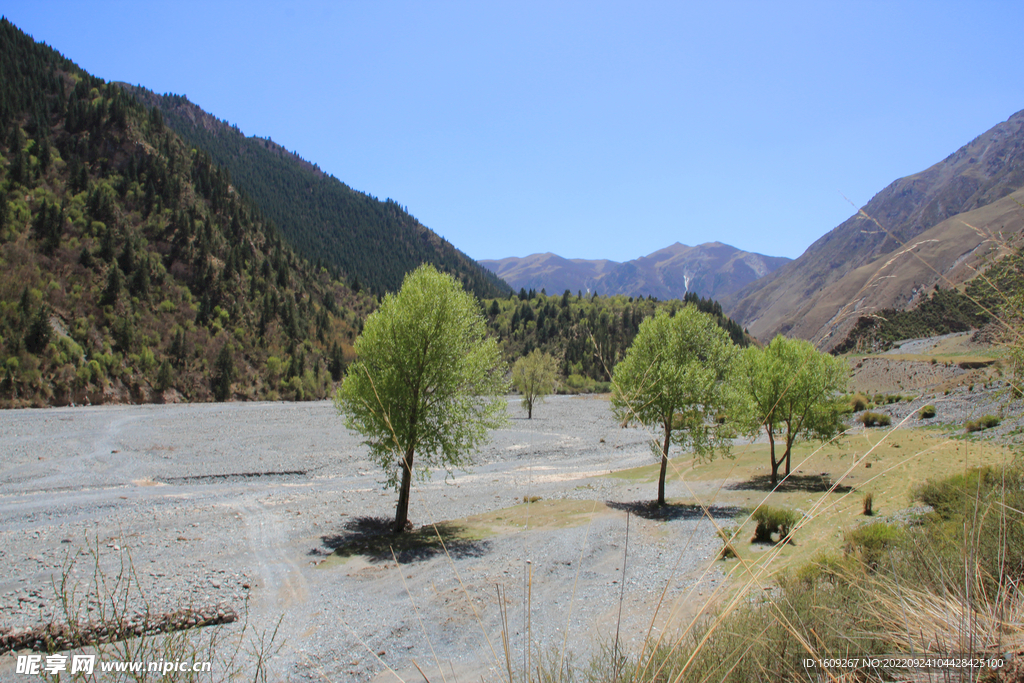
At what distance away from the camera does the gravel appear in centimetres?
879

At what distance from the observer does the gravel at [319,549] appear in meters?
8.79

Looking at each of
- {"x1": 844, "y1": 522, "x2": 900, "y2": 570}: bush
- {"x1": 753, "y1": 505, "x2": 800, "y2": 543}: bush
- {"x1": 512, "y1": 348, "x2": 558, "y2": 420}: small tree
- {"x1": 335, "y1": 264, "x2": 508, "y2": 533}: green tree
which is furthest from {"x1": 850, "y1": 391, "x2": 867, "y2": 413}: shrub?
{"x1": 335, "y1": 264, "x2": 508, "y2": 533}: green tree

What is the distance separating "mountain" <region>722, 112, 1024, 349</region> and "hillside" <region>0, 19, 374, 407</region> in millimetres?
49323

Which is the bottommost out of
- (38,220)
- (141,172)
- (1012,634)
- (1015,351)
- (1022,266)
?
(1012,634)

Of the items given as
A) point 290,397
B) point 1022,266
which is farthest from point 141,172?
point 1022,266

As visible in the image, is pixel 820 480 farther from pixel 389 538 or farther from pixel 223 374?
pixel 223 374

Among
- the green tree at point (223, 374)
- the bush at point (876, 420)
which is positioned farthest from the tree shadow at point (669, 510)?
the green tree at point (223, 374)

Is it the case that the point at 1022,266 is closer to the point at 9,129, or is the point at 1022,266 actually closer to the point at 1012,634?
the point at 1012,634

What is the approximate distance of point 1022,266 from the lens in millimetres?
5105

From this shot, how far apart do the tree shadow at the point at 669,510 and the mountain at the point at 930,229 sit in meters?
7.15

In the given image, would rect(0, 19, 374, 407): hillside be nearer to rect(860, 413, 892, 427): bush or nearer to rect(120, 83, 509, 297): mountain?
rect(860, 413, 892, 427): bush

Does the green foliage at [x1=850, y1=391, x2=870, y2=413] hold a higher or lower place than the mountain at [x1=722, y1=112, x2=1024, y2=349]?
lower

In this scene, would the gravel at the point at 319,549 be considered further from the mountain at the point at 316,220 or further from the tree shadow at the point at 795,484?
the mountain at the point at 316,220

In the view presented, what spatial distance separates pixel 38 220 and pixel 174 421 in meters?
29.6
